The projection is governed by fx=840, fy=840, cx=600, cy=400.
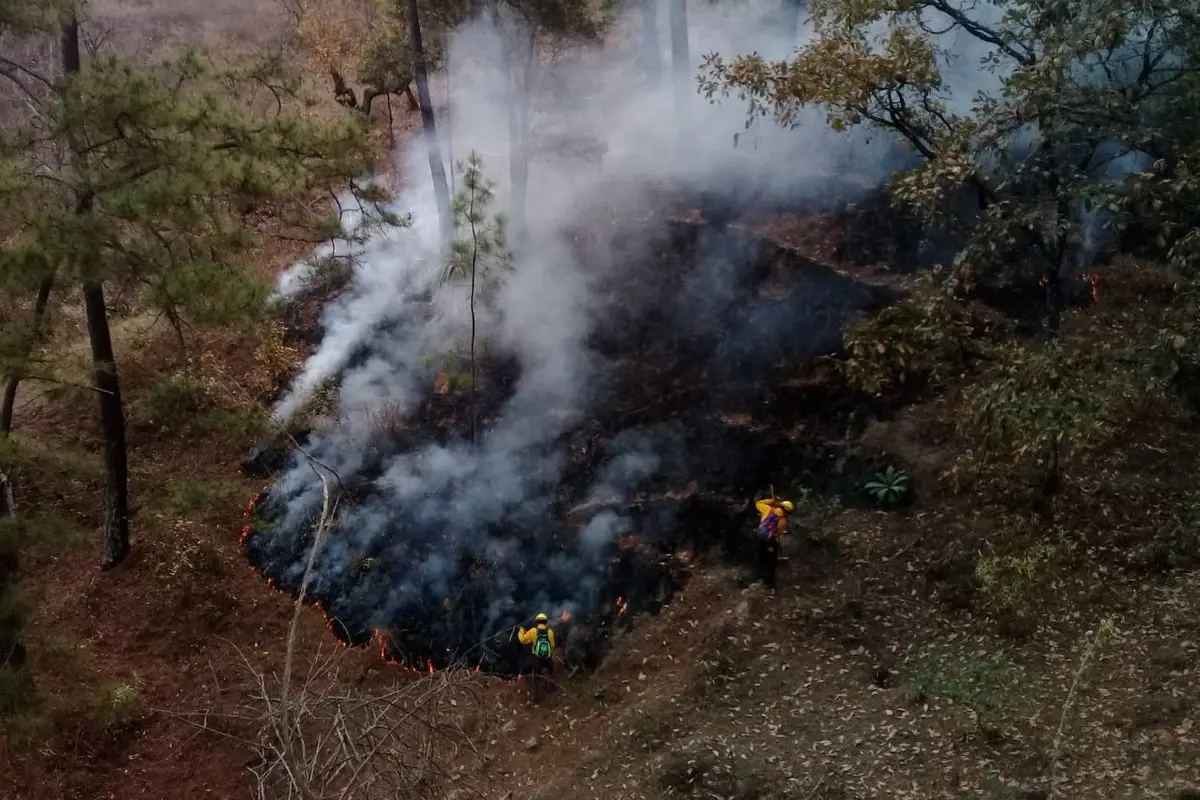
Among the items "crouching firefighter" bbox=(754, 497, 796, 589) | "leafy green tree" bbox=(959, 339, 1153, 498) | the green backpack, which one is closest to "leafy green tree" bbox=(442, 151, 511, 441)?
the green backpack

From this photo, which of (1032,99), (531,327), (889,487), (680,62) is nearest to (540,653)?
(889,487)

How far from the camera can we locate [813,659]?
9055 mm

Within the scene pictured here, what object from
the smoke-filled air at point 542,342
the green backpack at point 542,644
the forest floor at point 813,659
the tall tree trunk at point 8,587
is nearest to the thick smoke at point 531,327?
the smoke-filled air at point 542,342

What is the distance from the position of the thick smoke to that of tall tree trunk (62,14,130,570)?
1.86 meters

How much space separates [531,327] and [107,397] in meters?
6.15

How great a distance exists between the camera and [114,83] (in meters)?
7.05

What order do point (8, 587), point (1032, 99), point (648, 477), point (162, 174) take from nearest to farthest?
point (1032, 99) → point (162, 174) → point (8, 587) → point (648, 477)

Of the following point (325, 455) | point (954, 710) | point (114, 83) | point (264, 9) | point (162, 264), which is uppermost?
point (264, 9)

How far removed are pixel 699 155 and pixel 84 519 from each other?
1248 centimetres

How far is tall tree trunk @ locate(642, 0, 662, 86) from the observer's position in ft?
60.7

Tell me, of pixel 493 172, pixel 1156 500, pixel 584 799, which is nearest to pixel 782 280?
pixel 1156 500

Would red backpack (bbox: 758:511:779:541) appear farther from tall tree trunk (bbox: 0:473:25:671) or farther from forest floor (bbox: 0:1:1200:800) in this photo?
tall tree trunk (bbox: 0:473:25:671)

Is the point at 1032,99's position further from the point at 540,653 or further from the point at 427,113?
the point at 427,113

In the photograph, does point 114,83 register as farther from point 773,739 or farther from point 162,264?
point 773,739
